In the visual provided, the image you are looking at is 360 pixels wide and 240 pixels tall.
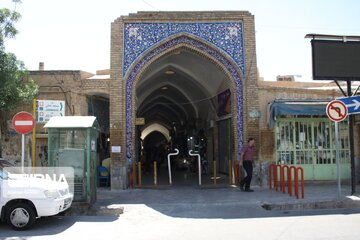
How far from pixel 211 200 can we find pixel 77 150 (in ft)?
12.5

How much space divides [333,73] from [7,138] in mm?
10765

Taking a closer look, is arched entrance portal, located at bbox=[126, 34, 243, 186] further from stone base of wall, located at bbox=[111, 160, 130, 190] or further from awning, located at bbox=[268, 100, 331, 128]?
awning, located at bbox=[268, 100, 331, 128]

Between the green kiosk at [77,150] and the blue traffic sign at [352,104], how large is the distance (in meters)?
6.95

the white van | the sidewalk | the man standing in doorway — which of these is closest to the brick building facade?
the man standing in doorway

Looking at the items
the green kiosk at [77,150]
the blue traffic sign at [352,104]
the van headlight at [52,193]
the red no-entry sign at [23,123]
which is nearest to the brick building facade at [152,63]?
the green kiosk at [77,150]

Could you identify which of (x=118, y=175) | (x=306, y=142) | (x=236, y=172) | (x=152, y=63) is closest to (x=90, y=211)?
(x=118, y=175)

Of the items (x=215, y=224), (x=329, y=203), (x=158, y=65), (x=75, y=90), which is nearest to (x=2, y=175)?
(x=215, y=224)

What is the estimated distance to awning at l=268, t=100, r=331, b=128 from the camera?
13500 millimetres

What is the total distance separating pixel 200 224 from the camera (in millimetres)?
8367

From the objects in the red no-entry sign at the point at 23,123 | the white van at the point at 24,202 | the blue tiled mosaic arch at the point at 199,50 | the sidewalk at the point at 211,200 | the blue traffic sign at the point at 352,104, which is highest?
the blue tiled mosaic arch at the point at 199,50

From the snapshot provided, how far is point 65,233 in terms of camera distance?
7.56m

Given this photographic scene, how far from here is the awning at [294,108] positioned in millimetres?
13500

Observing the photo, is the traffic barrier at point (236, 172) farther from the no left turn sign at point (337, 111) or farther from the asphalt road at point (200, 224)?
the no left turn sign at point (337, 111)

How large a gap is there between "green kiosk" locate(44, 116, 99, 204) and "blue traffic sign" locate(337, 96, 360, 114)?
695 centimetres
